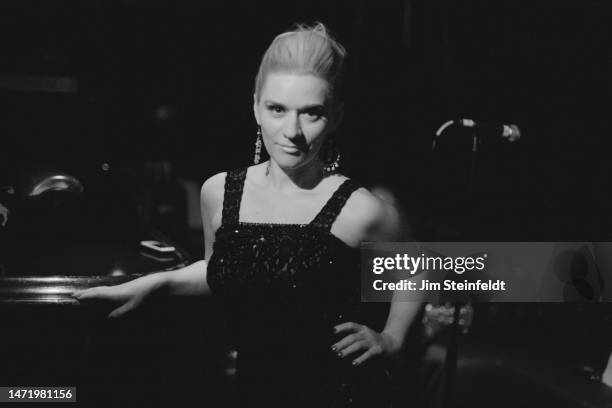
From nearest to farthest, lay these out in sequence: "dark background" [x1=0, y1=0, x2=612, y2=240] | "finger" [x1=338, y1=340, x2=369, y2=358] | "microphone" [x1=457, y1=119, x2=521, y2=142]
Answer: "finger" [x1=338, y1=340, x2=369, y2=358], "microphone" [x1=457, y1=119, x2=521, y2=142], "dark background" [x1=0, y1=0, x2=612, y2=240]

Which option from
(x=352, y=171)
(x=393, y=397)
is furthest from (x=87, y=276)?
(x=352, y=171)

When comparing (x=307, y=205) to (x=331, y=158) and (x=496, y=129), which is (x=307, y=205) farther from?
(x=496, y=129)

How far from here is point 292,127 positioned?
1776 mm

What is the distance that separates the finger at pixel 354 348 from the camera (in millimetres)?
1701

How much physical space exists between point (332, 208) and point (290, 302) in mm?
309

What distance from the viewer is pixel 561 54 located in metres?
4.16

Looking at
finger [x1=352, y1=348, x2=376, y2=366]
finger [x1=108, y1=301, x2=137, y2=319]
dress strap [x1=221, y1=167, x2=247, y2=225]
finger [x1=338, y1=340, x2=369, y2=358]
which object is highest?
dress strap [x1=221, y1=167, x2=247, y2=225]

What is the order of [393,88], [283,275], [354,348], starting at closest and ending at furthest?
[354,348] < [283,275] < [393,88]

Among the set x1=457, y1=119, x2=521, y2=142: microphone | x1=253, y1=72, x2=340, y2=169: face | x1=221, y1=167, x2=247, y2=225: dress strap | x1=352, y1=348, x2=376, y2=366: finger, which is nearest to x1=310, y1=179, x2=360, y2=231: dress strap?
x1=253, y1=72, x2=340, y2=169: face

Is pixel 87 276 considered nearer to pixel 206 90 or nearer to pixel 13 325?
pixel 13 325

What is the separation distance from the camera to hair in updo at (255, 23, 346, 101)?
1.76 metres

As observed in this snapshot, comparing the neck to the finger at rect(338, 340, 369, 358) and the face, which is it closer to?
the face

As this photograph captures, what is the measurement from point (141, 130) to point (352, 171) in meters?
2.89

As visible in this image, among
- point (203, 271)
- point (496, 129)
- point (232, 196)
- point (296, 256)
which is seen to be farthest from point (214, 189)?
point (496, 129)
